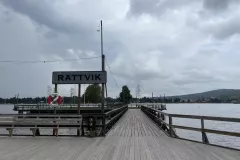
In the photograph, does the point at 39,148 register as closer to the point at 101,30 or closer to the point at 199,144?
the point at 199,144

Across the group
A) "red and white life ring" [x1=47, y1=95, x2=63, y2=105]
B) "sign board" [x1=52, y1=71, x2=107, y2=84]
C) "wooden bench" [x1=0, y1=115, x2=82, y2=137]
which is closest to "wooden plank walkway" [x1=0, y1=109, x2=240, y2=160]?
"wooden bench" [x1=0, y1=115, x2=82, y2=137]

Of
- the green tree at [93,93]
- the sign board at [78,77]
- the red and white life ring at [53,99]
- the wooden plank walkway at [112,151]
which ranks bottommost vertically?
the wooden plank walkway at [112,151]

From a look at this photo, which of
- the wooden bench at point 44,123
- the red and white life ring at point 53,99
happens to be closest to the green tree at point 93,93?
the red and white life ring at point 53,99

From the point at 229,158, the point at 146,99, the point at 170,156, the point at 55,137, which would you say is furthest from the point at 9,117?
the point at 146,99

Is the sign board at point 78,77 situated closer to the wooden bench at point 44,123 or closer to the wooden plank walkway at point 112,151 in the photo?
the wooden bench at point 44,123

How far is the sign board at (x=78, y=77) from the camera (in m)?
13.2

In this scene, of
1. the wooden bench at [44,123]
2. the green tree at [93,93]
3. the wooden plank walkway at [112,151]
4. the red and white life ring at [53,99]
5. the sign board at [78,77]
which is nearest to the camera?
the wooden plank walkway at [112,151]

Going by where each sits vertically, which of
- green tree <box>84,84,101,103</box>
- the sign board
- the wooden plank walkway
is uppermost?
green tree <box>84,84,101,103</box>

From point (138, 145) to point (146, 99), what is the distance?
149459 millimetres

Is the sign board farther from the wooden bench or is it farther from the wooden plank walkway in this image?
the wooden plank walkway

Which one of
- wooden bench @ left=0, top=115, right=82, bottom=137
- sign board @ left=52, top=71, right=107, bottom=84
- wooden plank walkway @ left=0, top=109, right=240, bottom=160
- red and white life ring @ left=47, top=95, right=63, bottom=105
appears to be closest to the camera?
wooden plank walkway @ left=0, top=109, right=240, bottom=160

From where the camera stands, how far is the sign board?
13.2 meters

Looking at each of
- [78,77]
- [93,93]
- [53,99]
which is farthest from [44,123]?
[93,93]

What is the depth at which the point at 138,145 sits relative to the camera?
345 inches
